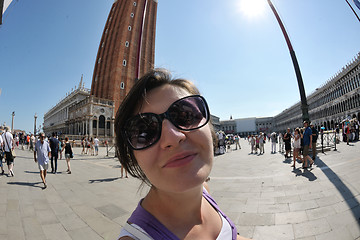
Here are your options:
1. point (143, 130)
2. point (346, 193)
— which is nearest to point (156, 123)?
point (143, 130)

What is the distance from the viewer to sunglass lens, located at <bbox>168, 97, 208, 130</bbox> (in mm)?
863

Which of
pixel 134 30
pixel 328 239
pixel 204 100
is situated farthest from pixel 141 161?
pixel 134 30

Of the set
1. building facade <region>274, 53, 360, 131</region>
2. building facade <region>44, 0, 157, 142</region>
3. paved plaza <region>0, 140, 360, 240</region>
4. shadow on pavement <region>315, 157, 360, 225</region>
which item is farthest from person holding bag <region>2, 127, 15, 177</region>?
building facade <region>274, 53, 360, 131</region>

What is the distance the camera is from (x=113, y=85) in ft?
94.3

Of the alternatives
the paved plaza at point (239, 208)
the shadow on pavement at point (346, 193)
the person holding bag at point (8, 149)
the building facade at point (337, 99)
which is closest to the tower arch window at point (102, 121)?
the person holding bag at point (8, 149)

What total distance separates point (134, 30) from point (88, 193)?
33749mm

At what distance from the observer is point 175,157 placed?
748 millimetres

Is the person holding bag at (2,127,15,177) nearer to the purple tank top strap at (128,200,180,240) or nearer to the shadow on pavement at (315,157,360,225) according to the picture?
the purple tank top strap at (128,200,180,240)

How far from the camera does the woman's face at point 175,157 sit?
726 mm

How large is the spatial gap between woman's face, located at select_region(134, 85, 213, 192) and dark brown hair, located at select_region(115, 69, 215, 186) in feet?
0.25

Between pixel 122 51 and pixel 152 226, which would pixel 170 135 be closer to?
pixel 152 226

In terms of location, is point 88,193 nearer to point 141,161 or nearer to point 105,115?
point 141,161

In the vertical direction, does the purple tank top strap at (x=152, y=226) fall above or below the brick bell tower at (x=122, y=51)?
below

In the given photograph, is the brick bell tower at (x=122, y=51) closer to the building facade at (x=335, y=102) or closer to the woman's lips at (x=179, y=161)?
the woman's lips at (x=179, y=161)
